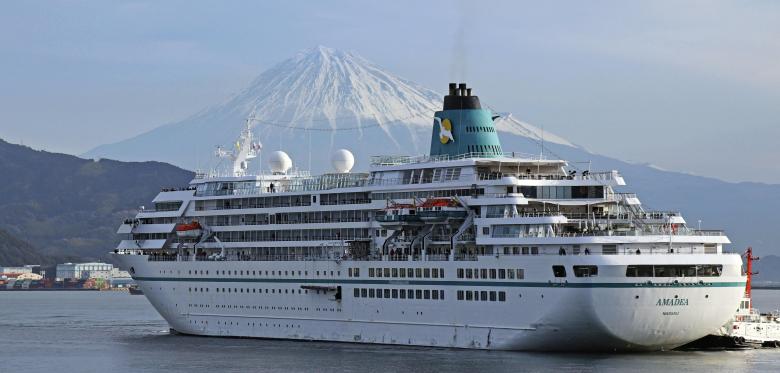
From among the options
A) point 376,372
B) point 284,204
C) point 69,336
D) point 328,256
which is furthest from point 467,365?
point 69,336

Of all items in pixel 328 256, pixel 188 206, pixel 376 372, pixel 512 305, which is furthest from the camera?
pixel 188 206

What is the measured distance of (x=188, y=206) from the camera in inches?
2692

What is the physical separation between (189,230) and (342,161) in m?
8.36

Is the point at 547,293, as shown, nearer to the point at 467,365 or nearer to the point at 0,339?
the point at 467,365

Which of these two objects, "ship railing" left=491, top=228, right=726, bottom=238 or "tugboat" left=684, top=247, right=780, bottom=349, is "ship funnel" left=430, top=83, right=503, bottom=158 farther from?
"tugboat" left=684, top=247, right=780, bottom=349

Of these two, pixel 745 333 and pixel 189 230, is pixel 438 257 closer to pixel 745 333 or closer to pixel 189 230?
pixel 745 333

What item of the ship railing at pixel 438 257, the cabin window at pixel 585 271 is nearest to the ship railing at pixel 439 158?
the ship railing at pixel 438 257

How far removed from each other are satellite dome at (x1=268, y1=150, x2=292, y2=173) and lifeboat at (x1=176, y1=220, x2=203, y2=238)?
4.64 metres

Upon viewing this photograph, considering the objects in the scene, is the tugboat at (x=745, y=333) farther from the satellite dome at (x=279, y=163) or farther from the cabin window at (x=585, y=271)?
the satellite dome at (x=279, y=163)

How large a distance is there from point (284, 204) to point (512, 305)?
1569 cm

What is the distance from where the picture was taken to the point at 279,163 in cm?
6812

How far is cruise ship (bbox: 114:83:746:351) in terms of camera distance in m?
50.8

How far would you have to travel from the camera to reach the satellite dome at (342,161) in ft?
215

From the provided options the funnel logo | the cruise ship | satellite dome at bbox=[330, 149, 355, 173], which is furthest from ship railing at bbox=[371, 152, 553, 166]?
satellite dome at bbox=[330, 149, 355, 173]
